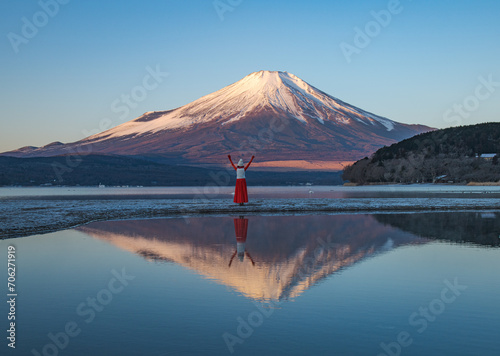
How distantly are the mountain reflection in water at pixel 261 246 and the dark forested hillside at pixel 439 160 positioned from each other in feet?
303

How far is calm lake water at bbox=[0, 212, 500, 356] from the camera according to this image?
6.88m

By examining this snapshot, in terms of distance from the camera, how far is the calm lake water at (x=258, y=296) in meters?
6.88

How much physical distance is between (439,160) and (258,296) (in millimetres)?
118658

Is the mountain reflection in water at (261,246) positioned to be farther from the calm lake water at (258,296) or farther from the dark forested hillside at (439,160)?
the dark forested hillside at (439,160)

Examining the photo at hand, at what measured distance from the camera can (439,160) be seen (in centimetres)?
12112

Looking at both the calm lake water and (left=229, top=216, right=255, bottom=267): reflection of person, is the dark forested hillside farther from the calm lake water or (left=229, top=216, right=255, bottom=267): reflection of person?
the calm lake water

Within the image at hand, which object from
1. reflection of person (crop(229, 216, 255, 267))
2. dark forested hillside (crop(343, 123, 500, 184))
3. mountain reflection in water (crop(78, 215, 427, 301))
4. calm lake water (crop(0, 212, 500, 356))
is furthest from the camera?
dark forested hillside (crop(343, 123, 500, 184))

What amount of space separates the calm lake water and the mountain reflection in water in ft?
0.17

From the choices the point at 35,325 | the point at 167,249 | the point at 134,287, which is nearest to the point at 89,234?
the point at 167,249

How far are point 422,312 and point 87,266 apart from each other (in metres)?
7.34

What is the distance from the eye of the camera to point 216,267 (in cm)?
1210

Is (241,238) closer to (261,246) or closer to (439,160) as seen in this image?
(261,246)

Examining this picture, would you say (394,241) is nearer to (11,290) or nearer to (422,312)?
(422,312)

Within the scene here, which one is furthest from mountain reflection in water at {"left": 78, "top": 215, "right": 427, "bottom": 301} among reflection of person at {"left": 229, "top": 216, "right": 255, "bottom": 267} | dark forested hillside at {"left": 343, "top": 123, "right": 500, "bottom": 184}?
dark forested hillside at {"left": 343, "top": 123, "right": 500, "bottom": 184}
